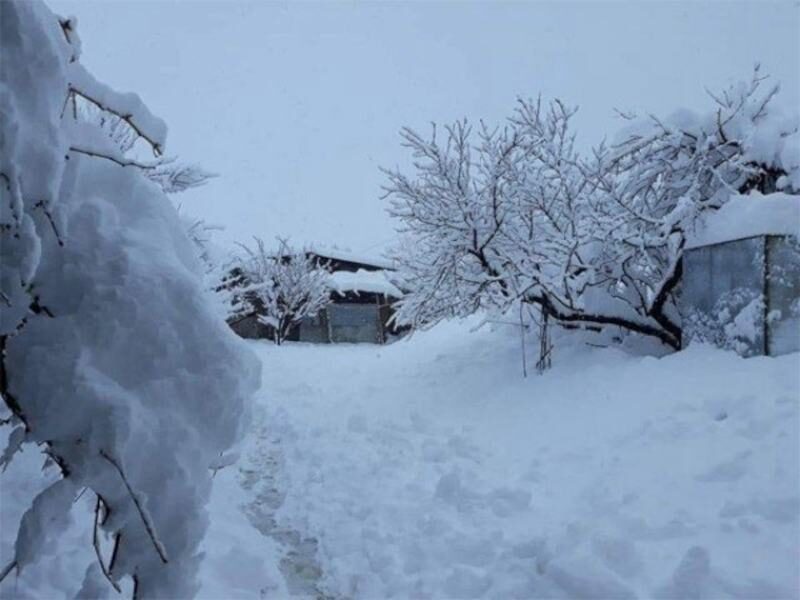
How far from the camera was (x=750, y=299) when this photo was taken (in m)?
5.87

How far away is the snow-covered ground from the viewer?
10.9ft

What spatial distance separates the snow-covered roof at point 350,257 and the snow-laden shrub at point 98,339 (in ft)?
89.5

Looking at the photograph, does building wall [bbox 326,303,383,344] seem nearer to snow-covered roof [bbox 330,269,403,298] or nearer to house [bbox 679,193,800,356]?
snow-covered roof [bbox 330,269,403,298]

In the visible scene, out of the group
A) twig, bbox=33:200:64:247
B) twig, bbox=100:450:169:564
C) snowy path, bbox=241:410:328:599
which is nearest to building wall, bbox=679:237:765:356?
snowy path, bbox=241:410:328:599

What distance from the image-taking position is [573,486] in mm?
4621

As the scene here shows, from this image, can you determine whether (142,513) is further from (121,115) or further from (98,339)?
(121,115)

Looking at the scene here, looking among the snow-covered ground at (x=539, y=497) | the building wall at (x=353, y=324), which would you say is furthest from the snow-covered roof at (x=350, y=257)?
the snow-covered ground at (x=539, y=497)

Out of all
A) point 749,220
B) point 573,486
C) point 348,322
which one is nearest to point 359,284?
point 348,322

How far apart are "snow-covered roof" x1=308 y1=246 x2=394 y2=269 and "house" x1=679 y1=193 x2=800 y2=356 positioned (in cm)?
2369

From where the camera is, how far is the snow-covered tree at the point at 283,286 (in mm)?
24859

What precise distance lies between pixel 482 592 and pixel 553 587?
39cm

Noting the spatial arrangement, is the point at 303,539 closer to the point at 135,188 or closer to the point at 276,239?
the point at 135,188

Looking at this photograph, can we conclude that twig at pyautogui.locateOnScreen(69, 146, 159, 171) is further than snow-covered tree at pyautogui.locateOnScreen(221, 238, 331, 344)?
No

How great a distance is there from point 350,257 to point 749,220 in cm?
2690
